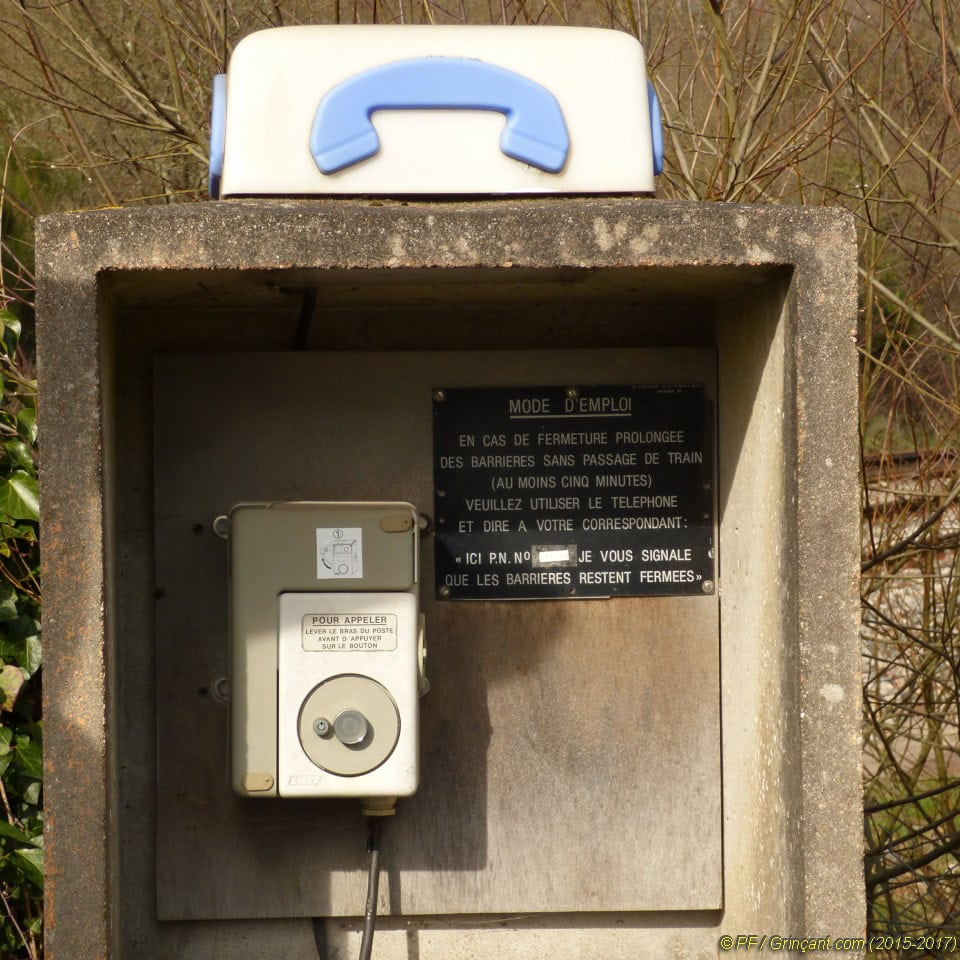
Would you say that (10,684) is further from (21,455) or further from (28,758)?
(21,455)

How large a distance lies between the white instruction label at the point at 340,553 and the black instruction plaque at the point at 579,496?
0.80 ft

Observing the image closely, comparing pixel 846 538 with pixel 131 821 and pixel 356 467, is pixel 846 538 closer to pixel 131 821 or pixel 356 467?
pixel 356 467

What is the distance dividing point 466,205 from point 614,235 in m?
0.22

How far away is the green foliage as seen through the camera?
2684mm

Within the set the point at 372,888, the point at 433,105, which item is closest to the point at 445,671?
the point at 372,888

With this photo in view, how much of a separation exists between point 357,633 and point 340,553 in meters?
0.14

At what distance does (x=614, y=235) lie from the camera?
163 centimetres

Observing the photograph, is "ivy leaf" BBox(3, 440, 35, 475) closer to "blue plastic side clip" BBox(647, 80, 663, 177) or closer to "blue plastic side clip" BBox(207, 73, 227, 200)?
"blue plastic side clip" BBox(207, 73, 227, 200)

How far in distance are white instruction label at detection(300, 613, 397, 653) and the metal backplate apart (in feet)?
0.78

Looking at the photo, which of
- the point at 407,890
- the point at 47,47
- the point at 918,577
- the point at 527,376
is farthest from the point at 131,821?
the point at 47,47

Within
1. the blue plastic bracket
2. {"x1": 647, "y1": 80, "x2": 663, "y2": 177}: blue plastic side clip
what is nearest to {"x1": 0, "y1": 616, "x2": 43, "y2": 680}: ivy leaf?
the blue plastic bracket

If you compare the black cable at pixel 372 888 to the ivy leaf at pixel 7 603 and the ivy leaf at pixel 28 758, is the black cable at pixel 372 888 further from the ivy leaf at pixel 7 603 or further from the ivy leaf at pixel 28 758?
the ivy leaf at pixel 7 603

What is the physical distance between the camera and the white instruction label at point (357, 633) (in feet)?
6.50

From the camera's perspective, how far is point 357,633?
78.1 inches
